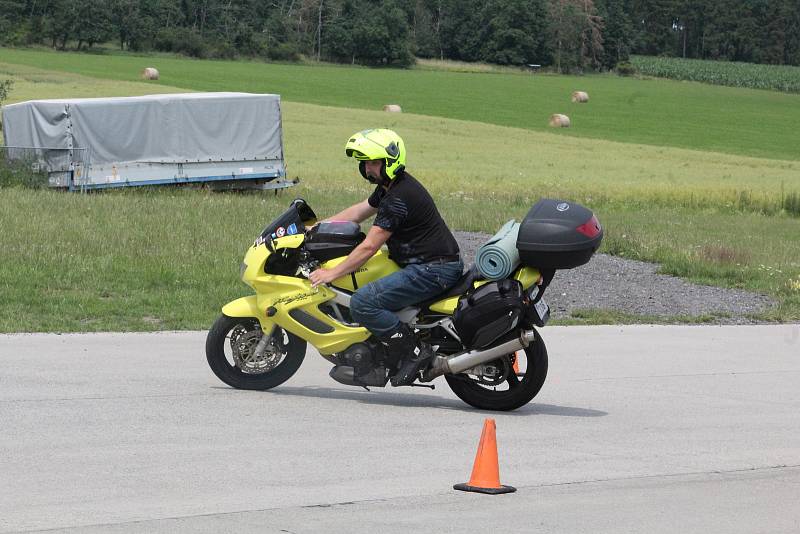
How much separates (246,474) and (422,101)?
6932 cm

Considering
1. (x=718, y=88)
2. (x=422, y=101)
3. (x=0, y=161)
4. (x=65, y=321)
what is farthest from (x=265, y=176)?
(x=718, y=88)

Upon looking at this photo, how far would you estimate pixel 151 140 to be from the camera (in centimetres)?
3016

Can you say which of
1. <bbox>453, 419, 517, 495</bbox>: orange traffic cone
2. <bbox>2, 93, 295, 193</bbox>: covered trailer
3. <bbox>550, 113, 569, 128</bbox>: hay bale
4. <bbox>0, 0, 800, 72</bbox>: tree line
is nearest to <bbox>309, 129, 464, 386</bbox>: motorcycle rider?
<bbox>453, 419, 517, 495</bbox>: orange traffic cone

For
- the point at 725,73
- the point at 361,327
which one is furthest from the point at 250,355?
the point at 725,73

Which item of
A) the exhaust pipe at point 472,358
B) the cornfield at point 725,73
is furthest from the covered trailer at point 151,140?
the cornfield at point 725,73

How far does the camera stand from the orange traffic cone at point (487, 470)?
6.68m

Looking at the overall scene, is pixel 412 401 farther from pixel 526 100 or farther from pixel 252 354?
pixel 526 100

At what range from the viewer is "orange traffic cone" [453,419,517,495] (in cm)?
668

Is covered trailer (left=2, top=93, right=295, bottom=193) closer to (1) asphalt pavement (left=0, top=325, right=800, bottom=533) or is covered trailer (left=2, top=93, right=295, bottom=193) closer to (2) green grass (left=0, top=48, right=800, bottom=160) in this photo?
(2) green grass (left=0, top=48, right=800, bottom=160)

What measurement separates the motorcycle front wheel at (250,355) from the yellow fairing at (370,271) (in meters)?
0.54

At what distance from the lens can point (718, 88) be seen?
119375mm

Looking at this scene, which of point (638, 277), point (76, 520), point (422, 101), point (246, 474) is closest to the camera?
point (76, 520)

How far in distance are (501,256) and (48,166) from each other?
832 inches

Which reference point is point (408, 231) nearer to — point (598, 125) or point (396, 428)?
point (396, 428)
